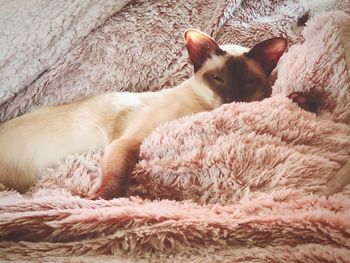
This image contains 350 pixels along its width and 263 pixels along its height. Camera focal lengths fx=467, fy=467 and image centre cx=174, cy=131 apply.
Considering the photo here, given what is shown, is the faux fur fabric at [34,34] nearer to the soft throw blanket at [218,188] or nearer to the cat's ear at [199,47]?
the soft throw blanket at [218,188]

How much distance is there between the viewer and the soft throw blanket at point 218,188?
2.41ft

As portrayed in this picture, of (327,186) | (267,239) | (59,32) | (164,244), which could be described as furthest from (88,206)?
(59,32)

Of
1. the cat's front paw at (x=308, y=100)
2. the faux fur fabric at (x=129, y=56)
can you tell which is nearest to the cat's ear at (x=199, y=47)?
the faux fur fabric at (x=129, y=56)

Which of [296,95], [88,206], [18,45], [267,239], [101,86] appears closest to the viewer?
[267,239]

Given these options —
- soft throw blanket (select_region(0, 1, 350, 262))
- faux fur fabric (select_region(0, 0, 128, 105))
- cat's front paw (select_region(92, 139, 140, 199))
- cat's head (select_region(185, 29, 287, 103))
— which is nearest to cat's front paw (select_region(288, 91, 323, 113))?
soft throw blanket (select_region(0, 1, 350, 262))

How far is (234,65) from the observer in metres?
1.30

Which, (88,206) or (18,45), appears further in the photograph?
(18,45)

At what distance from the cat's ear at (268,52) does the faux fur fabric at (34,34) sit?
0.49m

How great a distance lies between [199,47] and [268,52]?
0.20 meters

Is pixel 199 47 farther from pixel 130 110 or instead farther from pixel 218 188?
pixel 218 188

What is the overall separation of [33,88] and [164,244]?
2.74 feet

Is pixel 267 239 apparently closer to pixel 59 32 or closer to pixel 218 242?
pixel 218 242

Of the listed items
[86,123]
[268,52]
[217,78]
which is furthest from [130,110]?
[268,52]

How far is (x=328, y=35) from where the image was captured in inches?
46.2
